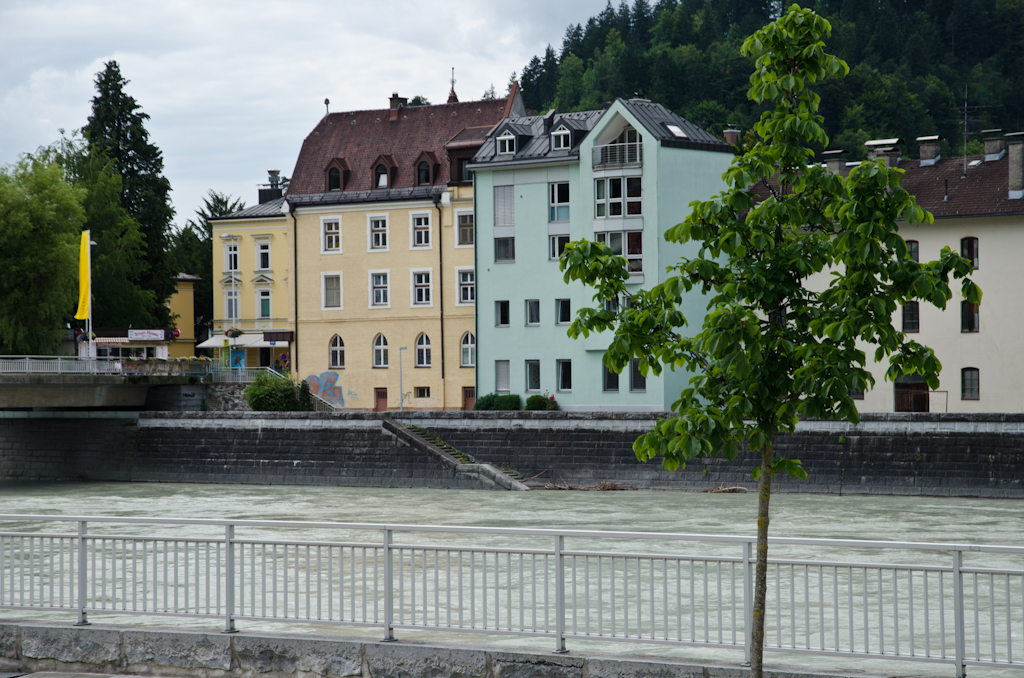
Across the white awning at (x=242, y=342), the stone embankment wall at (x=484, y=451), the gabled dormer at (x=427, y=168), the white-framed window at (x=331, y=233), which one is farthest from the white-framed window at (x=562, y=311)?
the white awning at (x=242, y=342)

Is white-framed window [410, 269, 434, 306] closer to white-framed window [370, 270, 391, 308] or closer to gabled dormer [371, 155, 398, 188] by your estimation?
white-framed window [370, 270, 391, 308]

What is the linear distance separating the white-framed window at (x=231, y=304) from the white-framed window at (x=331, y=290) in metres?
6.56

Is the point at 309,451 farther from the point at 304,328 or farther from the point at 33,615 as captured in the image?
the point at 33,615

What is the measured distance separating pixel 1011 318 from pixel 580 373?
16872mm

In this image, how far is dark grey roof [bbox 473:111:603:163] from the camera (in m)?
48.2

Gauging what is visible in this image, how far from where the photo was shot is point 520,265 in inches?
1924

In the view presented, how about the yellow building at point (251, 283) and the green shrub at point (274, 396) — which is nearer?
the green shrub at point (274, 396)

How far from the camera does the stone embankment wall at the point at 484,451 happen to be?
33.7 metres

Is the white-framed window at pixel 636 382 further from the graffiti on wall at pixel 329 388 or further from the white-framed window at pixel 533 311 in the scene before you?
the graffiti on wall at pixel 329 388

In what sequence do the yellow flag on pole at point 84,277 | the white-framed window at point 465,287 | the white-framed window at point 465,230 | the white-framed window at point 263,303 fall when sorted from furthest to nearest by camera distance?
1. the white-framed window at point 263,303
2. the white-framed window at point 465,230
3. the white-framed window at point 465,287
4. the yellow flag on pole at point 84,277

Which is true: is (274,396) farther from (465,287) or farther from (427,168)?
(427,168)

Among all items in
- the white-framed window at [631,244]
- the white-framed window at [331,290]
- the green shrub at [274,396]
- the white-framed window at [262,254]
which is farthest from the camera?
the white-framed window at [262,254]

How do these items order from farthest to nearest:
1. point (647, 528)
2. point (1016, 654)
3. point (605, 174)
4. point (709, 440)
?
point (605, 174), point (647, 528), point (1016, 654), point (709, 440)

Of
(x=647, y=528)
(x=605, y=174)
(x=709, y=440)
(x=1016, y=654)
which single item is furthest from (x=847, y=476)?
(x=709, y=440)
